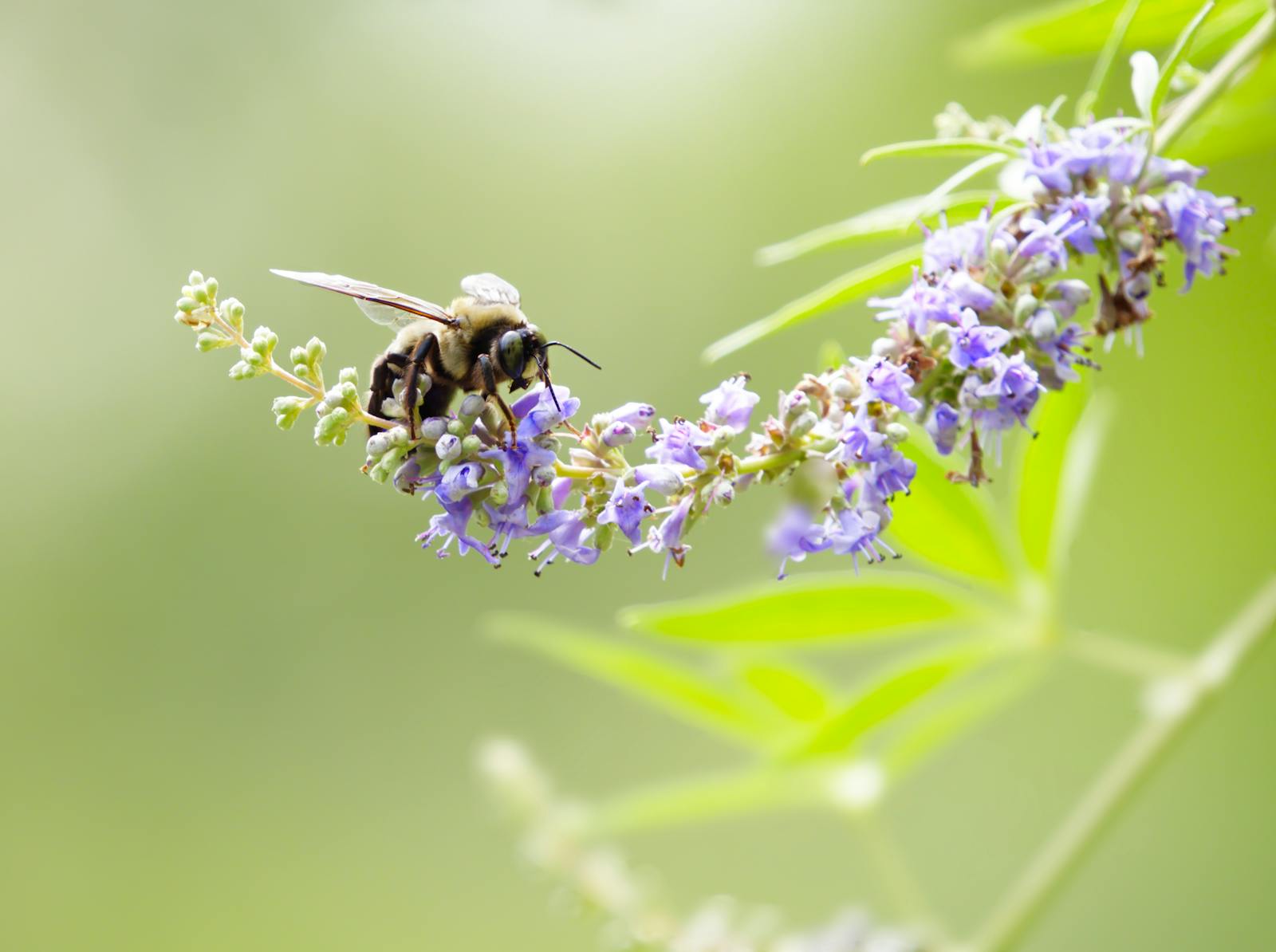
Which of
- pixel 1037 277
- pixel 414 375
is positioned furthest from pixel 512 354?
pixel 1037 277

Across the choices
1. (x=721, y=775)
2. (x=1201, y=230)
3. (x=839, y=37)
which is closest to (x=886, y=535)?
(x=721, y=775)

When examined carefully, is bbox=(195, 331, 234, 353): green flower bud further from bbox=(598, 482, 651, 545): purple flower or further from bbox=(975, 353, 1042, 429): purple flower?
bbox=(975, 353, 1042, 429): purple flower

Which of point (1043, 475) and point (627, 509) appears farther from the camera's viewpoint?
point (1043, 475)

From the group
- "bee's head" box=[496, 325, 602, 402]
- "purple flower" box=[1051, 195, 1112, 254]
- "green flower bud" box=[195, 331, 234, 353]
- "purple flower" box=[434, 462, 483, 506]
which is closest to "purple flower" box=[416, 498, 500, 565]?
"purple flower" box=[434, 462, 483, 506]

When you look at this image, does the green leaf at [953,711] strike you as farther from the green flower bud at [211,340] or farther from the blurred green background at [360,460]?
the blurred green background at [360,460]

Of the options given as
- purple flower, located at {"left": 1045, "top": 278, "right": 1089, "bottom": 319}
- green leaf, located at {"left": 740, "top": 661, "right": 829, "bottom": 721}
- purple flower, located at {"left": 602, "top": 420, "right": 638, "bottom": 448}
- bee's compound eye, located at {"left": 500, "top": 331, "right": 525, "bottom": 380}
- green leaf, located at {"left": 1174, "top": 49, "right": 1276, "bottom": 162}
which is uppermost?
green leaf, located at {"left": 1174, "top": 49, "right": 1276, "bottom": 162}

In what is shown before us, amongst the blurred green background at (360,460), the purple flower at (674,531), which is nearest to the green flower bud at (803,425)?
the purple flower at (674,531)

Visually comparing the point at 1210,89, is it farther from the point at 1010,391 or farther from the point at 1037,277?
the point at 1010,391
